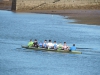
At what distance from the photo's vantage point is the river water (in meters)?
49.9

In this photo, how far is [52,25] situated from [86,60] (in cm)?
3586

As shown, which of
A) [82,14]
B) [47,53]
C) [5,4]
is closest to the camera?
[47,53]

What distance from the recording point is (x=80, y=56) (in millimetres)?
56188

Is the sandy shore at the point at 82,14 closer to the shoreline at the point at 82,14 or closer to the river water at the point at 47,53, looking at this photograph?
the shoreline at the point at 82,14

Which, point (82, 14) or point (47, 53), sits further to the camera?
point (82, 14)

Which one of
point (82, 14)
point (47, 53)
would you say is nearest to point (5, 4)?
point (82, 14)

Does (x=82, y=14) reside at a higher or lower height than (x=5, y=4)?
lower

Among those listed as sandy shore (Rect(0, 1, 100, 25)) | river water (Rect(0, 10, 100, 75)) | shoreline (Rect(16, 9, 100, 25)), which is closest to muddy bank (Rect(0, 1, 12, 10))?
shoreline (Rect(16, 9, 100, 25))

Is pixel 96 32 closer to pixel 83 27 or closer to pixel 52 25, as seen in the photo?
pixel 83 27

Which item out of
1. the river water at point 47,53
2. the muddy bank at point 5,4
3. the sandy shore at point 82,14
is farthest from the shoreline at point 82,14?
the muddy bank at point 5,4

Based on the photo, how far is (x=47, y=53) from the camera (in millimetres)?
58062

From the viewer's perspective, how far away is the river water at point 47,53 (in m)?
49.9

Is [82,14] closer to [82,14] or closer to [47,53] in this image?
[82,14]

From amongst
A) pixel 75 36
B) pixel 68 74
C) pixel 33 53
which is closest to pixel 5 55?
pixel 33 53
